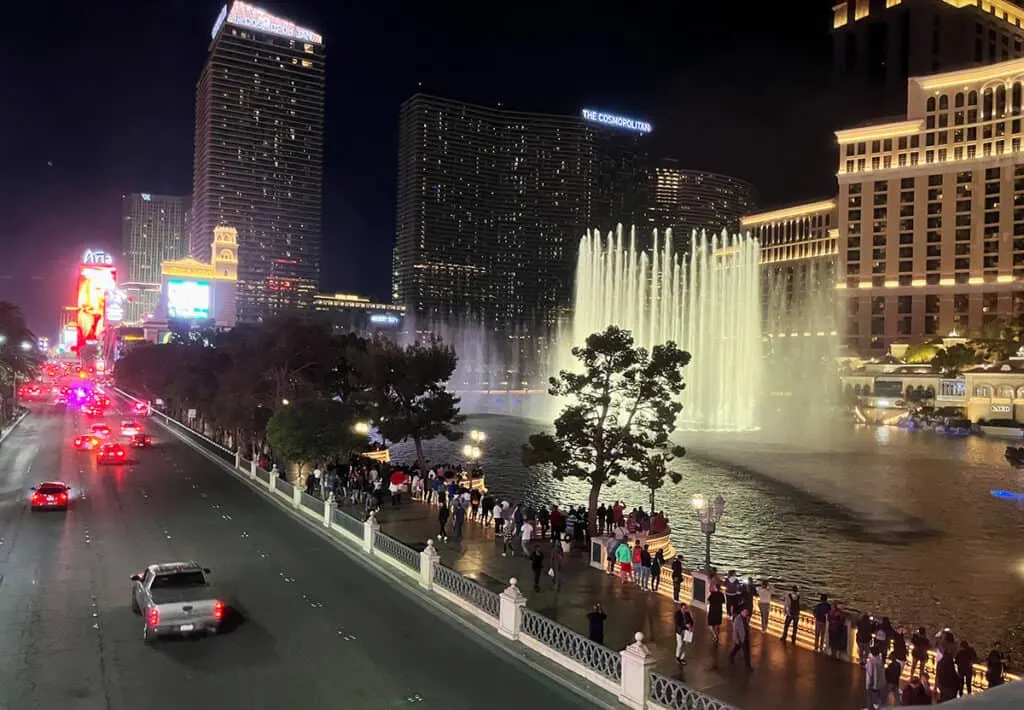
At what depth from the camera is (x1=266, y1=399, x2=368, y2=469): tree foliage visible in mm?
31547

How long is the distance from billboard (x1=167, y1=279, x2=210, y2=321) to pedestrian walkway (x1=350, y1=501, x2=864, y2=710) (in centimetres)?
10842

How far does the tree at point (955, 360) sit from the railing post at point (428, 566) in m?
81.7

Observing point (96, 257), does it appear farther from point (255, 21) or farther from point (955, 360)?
point (255, 21)

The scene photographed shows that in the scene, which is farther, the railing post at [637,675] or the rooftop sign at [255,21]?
the rooftop sign at [255,21]

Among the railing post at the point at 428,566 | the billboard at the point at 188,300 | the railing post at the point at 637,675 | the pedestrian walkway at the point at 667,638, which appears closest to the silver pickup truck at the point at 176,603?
the railing post at the point at 428,566

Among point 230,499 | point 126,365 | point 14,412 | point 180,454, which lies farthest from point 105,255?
point 230,499

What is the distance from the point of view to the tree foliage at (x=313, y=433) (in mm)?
31547

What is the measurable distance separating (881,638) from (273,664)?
9.82 m

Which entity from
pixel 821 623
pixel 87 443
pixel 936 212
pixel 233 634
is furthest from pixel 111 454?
pixel 936 212

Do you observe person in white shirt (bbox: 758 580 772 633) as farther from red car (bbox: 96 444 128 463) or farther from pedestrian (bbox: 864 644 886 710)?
red car (bbox: 96 444 128 463)

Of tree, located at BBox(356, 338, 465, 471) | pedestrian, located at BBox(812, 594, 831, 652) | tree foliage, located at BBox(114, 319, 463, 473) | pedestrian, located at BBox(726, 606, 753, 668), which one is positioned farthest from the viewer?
tree, located at BBox(356, 338, 465, 471)

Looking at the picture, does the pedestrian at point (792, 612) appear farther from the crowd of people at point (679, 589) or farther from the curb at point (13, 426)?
the curb at point (13, 426)

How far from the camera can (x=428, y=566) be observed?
1752 cm

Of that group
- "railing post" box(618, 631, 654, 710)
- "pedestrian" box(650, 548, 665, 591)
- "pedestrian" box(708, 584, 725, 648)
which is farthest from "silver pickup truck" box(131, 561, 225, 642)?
"pedestrian" box(650, 548, 665, 591)
